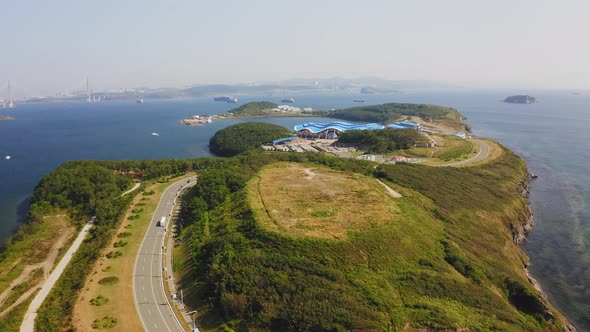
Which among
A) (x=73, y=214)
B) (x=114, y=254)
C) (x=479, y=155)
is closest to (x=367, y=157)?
(x=479, y=155)

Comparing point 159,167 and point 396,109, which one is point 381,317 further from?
point 396,109

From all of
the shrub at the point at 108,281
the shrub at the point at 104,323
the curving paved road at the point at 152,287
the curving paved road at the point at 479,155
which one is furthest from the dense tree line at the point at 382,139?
the shrub at the point at 104,323

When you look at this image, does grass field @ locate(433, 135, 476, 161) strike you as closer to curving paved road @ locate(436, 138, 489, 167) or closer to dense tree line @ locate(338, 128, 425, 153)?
curving paved road @ locate(436, 138, 489, 167)

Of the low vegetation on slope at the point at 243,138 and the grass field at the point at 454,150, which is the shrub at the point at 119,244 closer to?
the low vegetation on slope at the point at 243,138

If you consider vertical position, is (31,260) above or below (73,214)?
below

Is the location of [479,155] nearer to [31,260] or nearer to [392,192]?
[392,192]

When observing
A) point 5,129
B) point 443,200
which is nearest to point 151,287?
point 443,200
